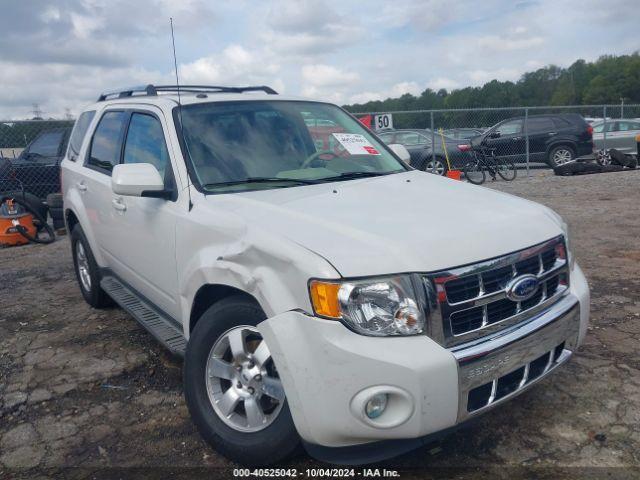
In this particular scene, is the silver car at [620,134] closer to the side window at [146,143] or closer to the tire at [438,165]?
the tire at [438,165]

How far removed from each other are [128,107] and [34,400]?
2099mm

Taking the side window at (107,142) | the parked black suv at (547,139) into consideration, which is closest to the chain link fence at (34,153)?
the side window at (107,142)

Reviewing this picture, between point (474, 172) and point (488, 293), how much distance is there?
12.9m

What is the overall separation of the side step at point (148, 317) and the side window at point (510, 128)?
545 inches

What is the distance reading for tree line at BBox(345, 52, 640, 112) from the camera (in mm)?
37562

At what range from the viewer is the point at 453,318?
2.37 m

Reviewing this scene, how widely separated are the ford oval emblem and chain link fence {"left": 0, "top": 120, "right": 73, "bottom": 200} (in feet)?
33.4

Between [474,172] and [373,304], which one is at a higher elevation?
[373,304]

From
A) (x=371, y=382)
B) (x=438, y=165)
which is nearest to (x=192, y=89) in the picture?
(x=371, y=382)

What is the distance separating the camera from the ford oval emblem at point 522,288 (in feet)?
8.28

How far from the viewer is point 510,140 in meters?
16.2

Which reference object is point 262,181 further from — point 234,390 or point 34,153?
point 34,153

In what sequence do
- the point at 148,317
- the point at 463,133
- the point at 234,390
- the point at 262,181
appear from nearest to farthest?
the point at 234,390 → the point at 262,181 → the point at 148,317 → the point at 463,133

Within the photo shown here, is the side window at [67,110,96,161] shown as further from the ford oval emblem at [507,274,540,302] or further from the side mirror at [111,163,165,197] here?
the ford oval emblem at [507,274,540,302]
